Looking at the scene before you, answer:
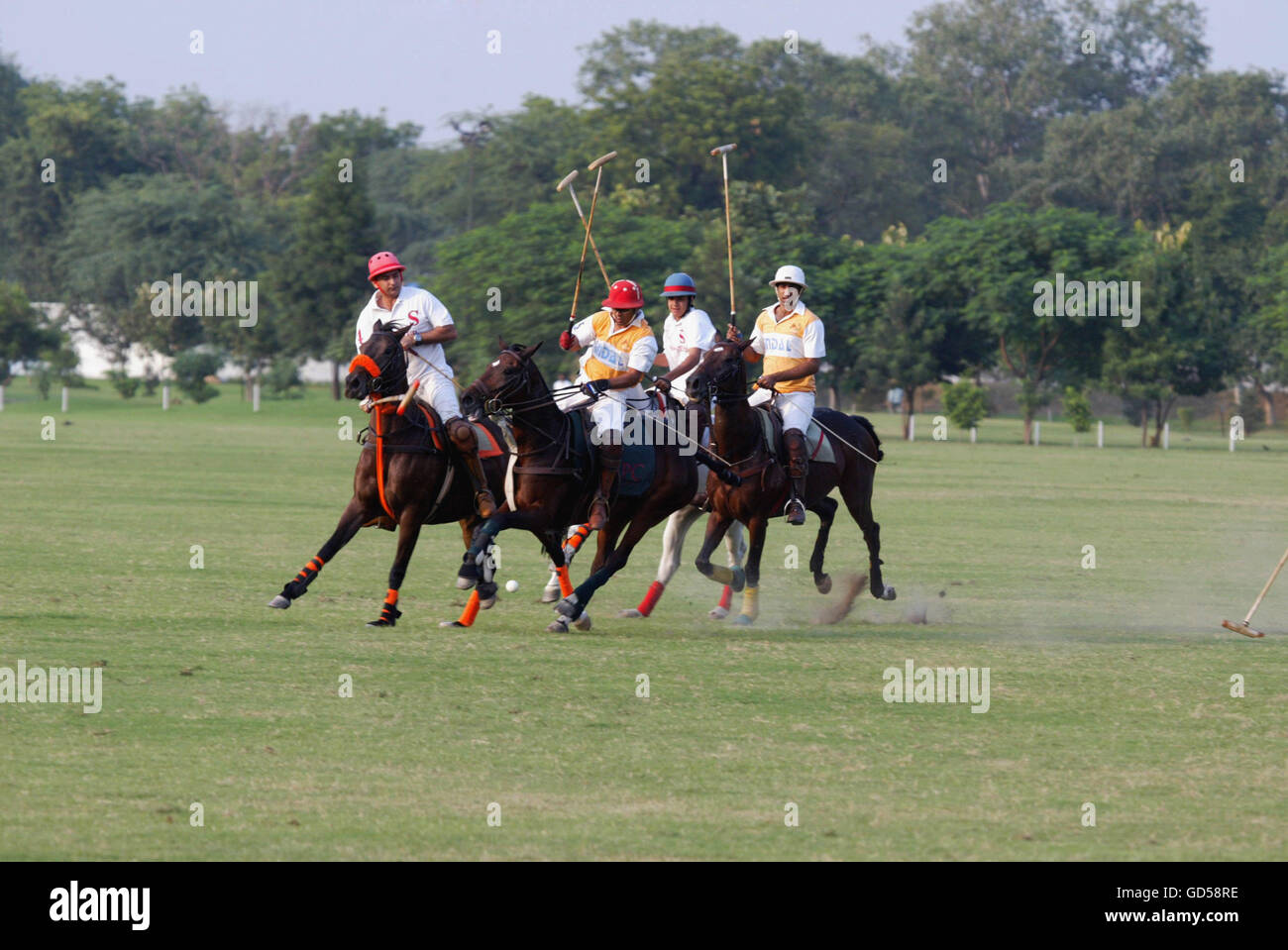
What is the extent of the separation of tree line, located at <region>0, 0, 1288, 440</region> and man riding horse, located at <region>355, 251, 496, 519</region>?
92.9ft

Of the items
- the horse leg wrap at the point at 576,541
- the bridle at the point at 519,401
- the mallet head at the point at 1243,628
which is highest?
the bridle at the point at 519,401

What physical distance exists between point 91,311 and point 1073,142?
52.9 m

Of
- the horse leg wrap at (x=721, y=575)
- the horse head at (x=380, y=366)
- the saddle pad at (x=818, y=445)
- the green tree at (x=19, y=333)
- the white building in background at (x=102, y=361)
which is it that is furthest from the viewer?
the white building in background at (x=102, y=361)

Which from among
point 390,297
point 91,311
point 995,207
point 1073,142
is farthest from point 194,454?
point 1073,142

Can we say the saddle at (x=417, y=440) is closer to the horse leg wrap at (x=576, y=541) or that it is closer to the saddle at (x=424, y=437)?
the saddle at (x=424, y=437)

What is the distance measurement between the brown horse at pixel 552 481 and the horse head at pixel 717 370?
0.74m

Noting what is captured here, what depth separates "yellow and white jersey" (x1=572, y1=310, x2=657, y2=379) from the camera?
13.9 meters

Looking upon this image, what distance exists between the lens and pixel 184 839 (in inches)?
278

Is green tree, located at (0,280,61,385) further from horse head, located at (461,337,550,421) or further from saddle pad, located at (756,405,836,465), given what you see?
horse head, located at (461,337,550,421)

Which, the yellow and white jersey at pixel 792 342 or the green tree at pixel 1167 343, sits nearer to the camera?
the yellow and white jersey at pixel 792 342

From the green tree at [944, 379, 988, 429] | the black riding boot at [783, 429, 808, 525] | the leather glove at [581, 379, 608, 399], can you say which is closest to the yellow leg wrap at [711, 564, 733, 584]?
the black riding boot at [783, 429, 808, 525]

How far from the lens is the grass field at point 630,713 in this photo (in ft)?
24.3

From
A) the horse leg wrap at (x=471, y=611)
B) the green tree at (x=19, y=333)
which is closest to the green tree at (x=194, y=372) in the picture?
the green tree at (x=19, y=333)
